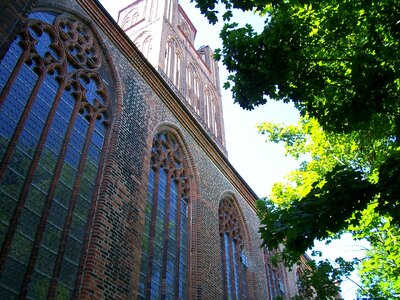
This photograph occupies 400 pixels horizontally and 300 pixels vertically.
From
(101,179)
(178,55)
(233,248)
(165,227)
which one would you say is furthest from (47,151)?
(178,55)

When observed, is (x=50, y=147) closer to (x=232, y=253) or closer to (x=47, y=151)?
(x=47, y=151)

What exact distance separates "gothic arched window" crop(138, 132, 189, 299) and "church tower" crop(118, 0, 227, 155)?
5782mm

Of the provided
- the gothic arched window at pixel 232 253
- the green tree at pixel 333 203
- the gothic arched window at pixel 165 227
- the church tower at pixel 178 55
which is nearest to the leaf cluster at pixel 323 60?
the green tree at pixel 333 203

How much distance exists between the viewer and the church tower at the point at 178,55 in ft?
60.6

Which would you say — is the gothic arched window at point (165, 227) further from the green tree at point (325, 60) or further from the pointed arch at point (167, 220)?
the green tree at point (325, 60)

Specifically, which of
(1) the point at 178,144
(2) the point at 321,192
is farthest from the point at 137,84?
(2) the point at 321,192

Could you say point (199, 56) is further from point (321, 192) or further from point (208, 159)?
point (321, 192)

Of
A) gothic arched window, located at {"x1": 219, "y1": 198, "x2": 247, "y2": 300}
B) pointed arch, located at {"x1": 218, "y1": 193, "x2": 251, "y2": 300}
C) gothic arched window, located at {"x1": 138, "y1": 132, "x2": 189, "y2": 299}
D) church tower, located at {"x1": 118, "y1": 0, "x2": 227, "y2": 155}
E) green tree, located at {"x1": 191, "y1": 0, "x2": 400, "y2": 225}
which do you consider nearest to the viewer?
green tree, located at {"x1": 191, "y1": 0, "x2": 400, "y2": 225}

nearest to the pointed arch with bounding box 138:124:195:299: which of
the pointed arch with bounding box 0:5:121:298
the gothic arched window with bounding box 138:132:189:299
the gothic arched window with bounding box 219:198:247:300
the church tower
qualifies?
the gothic arched window with bounding box 138:132:189:299

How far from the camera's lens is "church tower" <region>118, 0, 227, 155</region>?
60.6ft

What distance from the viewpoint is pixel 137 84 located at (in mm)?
11312

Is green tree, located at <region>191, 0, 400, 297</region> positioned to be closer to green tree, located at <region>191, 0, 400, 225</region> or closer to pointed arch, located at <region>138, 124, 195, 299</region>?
A: green tree, located at <region>191, 0, 400, 225</region>

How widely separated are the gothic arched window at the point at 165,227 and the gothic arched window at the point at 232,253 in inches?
87.6

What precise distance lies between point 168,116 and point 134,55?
202 cm
